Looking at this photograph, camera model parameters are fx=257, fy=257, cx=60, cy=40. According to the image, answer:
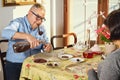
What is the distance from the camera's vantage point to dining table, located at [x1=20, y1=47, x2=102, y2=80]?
1858 mm

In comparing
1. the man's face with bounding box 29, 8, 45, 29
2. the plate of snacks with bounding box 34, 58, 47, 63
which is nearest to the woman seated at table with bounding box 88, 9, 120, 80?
the plate of snacks with bounding box 34, 58, 47, 63

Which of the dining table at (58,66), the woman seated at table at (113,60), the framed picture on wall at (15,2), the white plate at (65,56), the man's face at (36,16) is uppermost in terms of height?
the framed picture on wall at (15,2)

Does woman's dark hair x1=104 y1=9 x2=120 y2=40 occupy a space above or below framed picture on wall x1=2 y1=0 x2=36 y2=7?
below

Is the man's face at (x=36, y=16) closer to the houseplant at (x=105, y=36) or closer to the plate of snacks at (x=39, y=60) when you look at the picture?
the plate of snacks at (x=39, y=60)

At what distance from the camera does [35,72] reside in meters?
2.00

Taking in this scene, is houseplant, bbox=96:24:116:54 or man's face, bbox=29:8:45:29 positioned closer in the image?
houseplant, bbox=96:24:116:54

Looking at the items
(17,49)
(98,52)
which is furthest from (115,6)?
(17,49)

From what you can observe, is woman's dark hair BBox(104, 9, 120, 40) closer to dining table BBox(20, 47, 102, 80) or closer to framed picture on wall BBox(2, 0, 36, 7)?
dining table BBox(20, 47, 102, 80)

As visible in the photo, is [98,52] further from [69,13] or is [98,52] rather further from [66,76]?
[69,13]

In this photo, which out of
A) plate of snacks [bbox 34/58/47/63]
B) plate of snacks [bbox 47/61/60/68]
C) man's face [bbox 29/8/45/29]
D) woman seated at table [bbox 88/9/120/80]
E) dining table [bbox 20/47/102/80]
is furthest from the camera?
man's face [bbox 29/8/45/29]

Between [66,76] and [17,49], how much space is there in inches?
23.8

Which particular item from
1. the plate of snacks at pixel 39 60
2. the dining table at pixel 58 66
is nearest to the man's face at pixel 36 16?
the dining table at pixel 58 66

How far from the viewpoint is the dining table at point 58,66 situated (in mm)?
1858

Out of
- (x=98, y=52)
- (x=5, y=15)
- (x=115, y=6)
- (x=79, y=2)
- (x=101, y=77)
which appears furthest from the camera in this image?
(x=79, y=2)
